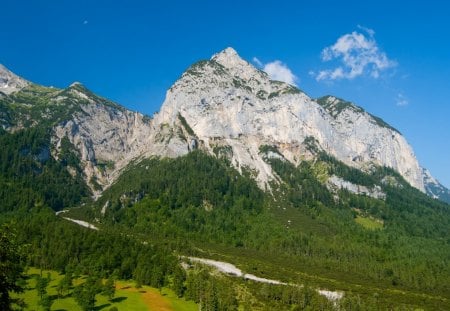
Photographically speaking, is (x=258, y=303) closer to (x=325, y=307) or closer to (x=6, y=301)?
(x=325, y=307)

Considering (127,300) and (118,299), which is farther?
(118,299)

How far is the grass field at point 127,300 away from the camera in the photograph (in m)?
138

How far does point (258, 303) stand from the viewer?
165375mm

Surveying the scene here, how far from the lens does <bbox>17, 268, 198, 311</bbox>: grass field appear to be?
138 meters

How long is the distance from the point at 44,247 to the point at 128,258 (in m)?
35.9

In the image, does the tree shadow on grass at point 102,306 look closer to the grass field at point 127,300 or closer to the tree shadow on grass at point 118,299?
the grass field at point 127,300

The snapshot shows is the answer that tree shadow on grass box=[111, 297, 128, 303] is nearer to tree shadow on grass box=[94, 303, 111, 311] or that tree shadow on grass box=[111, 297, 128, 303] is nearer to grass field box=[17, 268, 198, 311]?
grass field box=[17, 268, 198, 311]

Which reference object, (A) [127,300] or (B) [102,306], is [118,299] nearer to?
(A) [127,300]

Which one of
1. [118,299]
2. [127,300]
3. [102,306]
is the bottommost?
[102,306]

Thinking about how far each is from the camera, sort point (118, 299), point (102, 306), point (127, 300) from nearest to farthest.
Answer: point (102, 306) → point (127, 300) → point (118, 299)

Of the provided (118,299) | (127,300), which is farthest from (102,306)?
(127,300)

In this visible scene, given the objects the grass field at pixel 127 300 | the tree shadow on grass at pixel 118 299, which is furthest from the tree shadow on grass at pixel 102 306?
the tree shadow on grass at pixel 118 299

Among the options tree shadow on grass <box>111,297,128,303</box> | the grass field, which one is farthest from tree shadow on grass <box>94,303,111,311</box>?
tree shadow on grass <box>111,297,128,303</box>

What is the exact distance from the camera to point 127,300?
149000 millimetres
